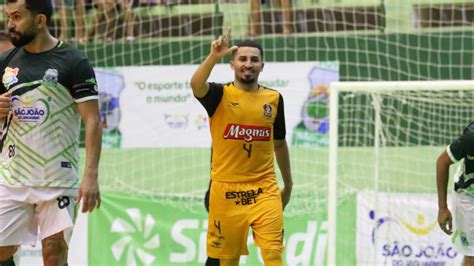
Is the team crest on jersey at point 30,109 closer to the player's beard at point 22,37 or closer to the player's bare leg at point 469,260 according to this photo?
the player's beard at point 22,37

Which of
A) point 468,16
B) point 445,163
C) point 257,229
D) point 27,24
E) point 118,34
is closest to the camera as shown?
point 27,24

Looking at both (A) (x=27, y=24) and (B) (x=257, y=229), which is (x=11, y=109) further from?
(B) (x=257, y=229)

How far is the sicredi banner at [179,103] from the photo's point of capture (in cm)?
1234

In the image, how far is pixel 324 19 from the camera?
12656 millimetres

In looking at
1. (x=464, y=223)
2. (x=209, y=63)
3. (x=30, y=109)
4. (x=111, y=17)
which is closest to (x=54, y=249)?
(x=30, y=109)

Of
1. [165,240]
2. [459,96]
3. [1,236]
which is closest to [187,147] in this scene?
[165,240]

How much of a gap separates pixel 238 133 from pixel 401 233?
14.6 ft

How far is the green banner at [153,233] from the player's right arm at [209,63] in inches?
172

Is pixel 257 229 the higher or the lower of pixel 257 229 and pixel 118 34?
the lower

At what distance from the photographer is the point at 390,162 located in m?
11.8

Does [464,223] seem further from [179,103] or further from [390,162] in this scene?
[179,103]

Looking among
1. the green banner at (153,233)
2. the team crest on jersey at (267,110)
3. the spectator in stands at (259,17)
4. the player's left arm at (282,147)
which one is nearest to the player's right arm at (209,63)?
the team crest on jersey at (267,110)

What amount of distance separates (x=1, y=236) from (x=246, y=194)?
6.19 ft

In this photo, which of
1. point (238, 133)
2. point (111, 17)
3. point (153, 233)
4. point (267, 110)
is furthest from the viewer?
point (111, 17)
